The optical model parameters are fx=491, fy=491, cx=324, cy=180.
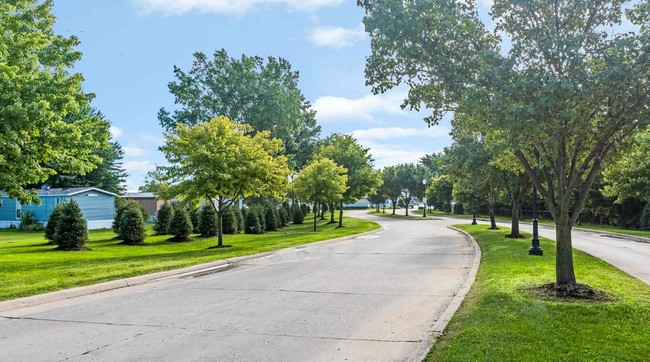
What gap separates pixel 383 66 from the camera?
9344 mm

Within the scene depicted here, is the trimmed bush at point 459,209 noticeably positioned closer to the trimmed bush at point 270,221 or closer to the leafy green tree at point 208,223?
the trimmed bush at point 270,221

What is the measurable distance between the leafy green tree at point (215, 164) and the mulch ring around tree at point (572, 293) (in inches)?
518

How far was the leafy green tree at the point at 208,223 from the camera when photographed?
2798 centimetres

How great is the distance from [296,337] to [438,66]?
5289 mm

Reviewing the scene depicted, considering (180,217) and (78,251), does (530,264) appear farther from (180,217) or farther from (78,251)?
(180,217)

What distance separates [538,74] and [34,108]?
1047 centimetres

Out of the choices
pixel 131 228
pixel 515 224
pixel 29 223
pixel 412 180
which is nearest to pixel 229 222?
pixel 131 228

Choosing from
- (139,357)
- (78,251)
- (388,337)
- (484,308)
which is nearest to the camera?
(139,357)

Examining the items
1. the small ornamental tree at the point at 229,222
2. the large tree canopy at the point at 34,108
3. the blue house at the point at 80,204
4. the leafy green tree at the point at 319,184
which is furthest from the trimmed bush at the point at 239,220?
the large tree canopy at the point at 34,108

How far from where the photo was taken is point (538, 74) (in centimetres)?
717

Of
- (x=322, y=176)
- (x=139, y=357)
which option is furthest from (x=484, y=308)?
(x=322, y=176)

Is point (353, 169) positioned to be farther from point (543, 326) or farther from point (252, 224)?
point (543, 326)

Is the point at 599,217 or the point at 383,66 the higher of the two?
the point at 383,66

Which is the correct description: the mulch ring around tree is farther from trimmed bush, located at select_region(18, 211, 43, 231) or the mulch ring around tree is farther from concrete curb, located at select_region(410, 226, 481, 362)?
trimmed bush, located at select_region(18, 211, 43, 231)
